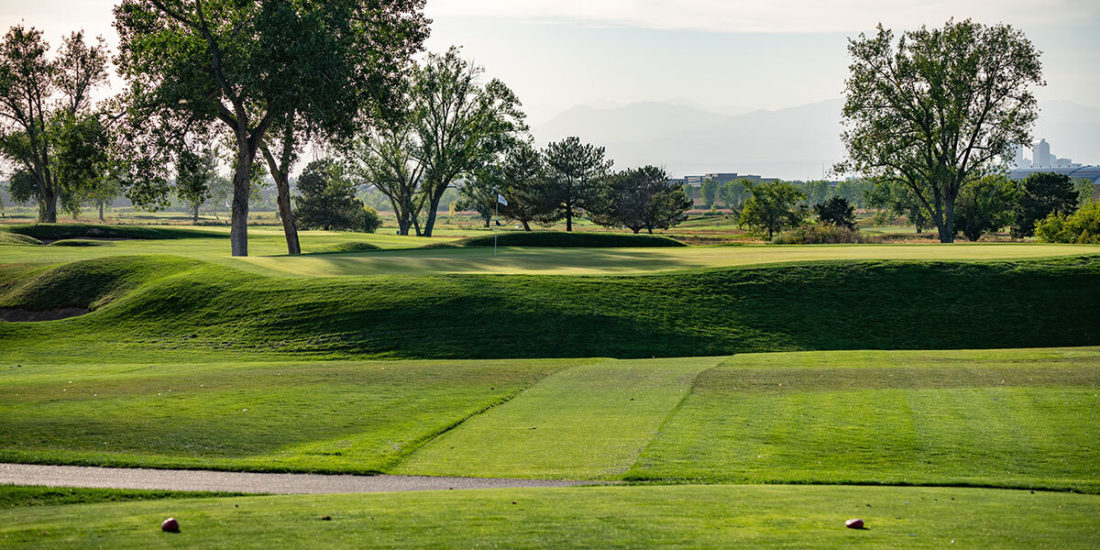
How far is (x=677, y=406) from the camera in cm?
1502

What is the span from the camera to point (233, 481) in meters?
10.7

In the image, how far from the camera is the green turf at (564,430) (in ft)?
37.8

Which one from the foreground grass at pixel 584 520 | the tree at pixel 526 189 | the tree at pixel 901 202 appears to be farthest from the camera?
the tree at pixel 901 202

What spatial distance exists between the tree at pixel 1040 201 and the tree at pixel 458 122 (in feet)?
159

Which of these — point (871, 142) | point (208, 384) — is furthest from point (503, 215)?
point (208, 384)

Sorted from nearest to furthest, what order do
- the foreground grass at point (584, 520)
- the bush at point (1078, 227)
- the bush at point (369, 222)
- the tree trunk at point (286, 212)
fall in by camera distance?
the foreground grass at point (584, 520) < the tree trunk at point (286, 212) < the bush at point (1078, 227) < the bush at point (369, 222)

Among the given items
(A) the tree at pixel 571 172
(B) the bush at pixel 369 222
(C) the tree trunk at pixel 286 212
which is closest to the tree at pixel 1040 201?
(A) the tree at pixel 571 172

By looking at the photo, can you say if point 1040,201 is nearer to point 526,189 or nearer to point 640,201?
point 640,201

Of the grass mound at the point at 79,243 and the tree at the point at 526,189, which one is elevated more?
the tree at the point at 526,189

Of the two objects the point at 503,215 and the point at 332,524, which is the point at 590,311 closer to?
the point at 332,524


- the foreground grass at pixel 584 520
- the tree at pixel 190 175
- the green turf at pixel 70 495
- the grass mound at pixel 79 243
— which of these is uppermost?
the tree at pixel 190 175

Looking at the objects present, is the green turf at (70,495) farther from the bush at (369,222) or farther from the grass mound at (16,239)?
the bush at (369,222)

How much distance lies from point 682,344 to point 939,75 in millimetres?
48174

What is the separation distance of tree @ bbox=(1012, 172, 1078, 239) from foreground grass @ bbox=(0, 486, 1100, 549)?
83.7m
